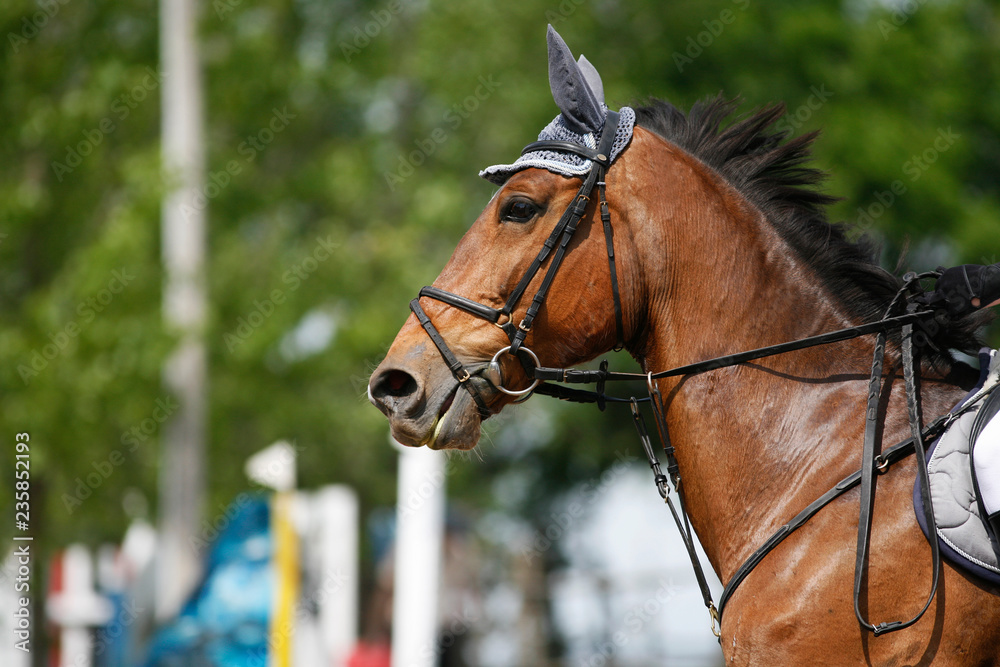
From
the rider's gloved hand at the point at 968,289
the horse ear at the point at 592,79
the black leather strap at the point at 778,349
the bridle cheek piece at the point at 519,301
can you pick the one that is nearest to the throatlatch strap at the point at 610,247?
the bridle cheek piece at the point at 519,301

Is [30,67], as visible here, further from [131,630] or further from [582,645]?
[582,645]

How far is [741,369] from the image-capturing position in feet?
10.2

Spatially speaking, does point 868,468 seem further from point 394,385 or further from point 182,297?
point 182,297

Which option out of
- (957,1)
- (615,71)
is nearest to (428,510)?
(615,71)

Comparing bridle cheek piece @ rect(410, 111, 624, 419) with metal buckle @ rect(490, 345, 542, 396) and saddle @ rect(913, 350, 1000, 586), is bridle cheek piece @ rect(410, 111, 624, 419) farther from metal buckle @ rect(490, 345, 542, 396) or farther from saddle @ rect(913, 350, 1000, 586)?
saddle @ rect(913, 350, 1000, 586)

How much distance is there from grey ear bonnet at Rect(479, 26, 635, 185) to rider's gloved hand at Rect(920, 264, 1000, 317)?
1094mm

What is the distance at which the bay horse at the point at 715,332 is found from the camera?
298 centimetres

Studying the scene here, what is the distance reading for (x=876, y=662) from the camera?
2.67 metres

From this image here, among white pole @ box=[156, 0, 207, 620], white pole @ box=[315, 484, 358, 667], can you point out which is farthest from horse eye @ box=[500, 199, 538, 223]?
white pole @ box=[156, 0, 207, 620]

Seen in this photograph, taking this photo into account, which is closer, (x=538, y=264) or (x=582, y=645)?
(x=538, y=264)

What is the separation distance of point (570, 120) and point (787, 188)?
782mm

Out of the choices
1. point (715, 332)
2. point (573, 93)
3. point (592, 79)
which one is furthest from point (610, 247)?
point (592, 79)

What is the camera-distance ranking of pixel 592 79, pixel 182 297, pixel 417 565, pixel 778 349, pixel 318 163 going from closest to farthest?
pixel 778 349, pixel 592 79, pixel 417 565, pixel 182 297, pixel 318 163

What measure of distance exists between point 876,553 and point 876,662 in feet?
0.96
